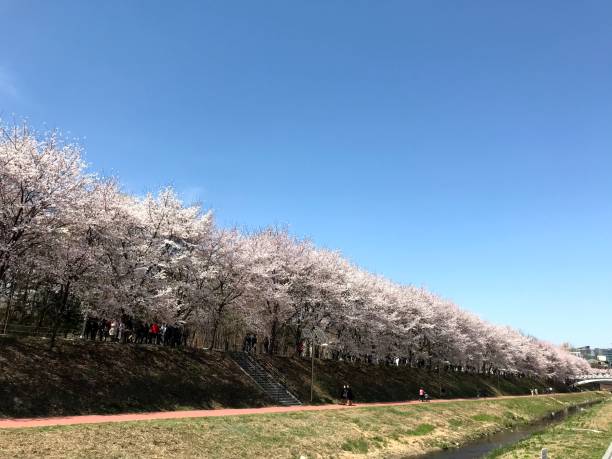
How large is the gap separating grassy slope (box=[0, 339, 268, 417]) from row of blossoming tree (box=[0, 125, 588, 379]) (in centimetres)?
262

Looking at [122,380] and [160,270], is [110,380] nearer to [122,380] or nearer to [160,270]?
[122,380]

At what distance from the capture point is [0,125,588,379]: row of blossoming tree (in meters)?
27.2

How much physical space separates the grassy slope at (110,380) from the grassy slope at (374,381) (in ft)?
23.8

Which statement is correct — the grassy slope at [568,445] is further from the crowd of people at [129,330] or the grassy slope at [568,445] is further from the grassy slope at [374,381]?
the crowd of people at [129,330]

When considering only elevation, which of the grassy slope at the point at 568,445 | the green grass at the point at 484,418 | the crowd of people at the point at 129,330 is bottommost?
the green grass at the point at 484,418

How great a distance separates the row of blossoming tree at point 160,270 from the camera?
27156 millimetres

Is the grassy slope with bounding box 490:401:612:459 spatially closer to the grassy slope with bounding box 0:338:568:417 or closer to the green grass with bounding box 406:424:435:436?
the green grass with bounding box 406:424:435:436

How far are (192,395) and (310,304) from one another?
64.9ft

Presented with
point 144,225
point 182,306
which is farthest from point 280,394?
point 144,225

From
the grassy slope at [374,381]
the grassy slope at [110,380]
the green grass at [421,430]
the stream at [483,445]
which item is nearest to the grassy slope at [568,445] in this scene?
the stream at [483,445]

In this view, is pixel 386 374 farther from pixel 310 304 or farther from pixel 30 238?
pixel 30 238

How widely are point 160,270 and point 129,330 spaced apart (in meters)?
5.28

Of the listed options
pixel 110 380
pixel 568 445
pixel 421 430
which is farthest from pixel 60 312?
pixel 568 445

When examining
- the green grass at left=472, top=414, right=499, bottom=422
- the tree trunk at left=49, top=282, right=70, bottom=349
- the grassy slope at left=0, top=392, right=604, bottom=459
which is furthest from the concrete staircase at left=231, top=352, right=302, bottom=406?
the green grass at left=472, top=414, right=499, bottom=422
